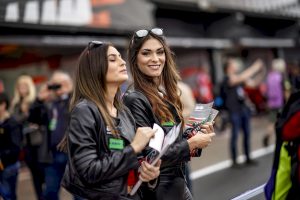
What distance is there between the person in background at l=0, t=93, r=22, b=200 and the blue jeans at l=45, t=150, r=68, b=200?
1.27 ft

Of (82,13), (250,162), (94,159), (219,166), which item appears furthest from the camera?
(82,13)

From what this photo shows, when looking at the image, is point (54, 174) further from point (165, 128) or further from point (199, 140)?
point (199, 140)

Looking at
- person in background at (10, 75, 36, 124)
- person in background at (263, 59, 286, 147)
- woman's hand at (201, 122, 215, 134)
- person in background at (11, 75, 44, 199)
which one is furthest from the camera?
person in background at (263, 59, 286, 147)

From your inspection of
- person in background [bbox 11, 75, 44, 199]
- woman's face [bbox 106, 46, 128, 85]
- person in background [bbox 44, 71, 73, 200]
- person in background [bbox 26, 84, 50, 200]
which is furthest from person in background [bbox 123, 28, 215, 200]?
person in background [bbox 11, 75, 44, 199]

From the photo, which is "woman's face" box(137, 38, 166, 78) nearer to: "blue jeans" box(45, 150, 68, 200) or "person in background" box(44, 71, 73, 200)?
"person in background" box(44, 71, 73, 200)

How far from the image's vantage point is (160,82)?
3230 millimetres

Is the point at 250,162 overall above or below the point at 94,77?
below

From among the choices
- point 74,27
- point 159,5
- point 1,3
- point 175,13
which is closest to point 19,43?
point 1,3

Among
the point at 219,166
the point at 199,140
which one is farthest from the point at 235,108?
the point at 199,140

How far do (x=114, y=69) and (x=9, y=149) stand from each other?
3.30m

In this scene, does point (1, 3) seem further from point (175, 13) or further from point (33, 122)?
point (175, 13)

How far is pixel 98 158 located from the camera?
238 cm

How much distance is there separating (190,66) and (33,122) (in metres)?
11.7

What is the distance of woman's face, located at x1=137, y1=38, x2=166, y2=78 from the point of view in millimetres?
3047
